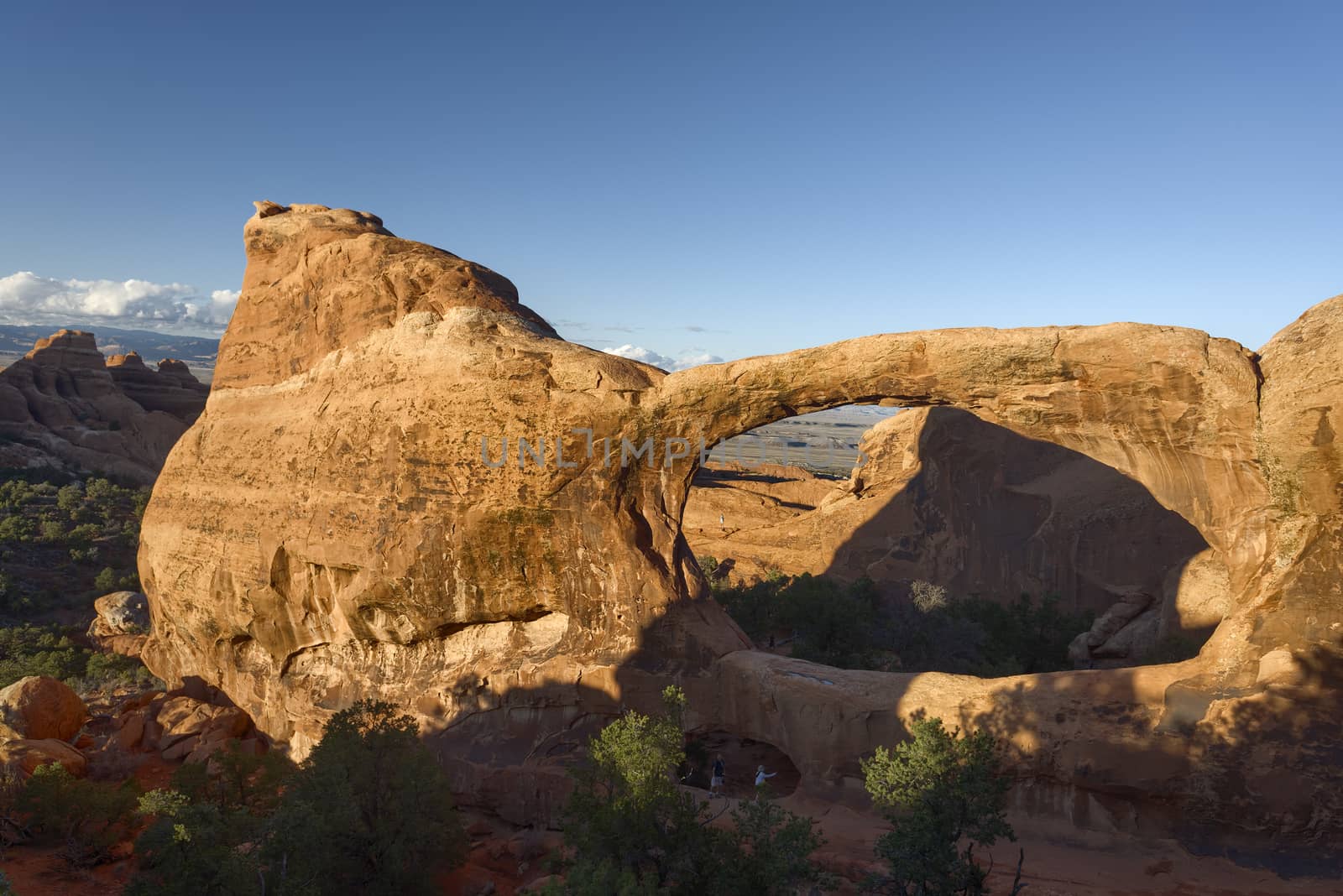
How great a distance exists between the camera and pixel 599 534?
37.8 feet

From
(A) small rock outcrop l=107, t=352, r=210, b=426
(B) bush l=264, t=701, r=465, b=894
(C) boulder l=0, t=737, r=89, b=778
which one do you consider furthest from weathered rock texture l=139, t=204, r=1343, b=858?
(A) small rock outcrop l=107, t=352, r=210, b=426

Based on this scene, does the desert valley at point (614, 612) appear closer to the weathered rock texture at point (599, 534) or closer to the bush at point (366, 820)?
the weathered rock texture at point (599, 534)

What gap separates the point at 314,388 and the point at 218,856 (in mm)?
8468

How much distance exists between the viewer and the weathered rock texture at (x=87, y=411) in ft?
128

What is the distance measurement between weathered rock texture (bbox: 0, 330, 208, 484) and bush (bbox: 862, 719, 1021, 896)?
42364mm

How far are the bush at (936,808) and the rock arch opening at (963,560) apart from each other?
27.8 ft

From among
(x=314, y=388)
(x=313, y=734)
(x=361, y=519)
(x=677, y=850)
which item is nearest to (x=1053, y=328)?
(x=677, y=850)

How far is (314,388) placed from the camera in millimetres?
14078

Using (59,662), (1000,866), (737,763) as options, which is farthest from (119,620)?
(1000,866)

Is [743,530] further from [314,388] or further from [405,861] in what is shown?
[405,861]

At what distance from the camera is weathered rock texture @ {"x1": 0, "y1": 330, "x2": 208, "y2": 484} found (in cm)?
3894

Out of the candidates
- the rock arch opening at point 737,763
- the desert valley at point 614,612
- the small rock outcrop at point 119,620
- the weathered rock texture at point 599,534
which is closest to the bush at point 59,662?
the desert valley at point 614,612

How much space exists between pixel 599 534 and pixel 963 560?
20203 mm

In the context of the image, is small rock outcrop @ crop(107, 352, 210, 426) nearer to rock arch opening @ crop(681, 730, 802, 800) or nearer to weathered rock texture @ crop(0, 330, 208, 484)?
weathered rock texture @ crop(0, 330, 208, 484)
